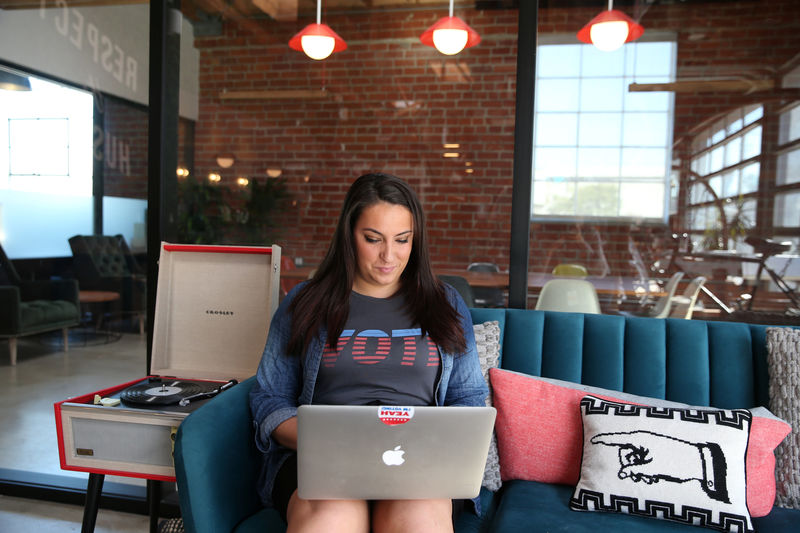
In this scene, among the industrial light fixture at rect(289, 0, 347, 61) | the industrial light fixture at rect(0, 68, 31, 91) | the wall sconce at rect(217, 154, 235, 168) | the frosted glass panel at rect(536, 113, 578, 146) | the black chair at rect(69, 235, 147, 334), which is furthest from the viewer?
the wall sconce at rect(217, 154, 235, 168)

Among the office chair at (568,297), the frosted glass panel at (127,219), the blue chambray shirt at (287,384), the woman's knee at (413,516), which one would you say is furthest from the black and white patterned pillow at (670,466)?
→ the frosted glass panel at (127,219)

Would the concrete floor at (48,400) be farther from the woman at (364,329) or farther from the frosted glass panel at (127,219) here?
the woman at (364,329)

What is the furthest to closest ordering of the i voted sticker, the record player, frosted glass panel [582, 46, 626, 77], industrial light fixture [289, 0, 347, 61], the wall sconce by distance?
the wall sconce < frosted glass panel [582, 46, 626, 77] < industrial light fixture [289, 0, 347, 61] < the record player < the i voted sticker

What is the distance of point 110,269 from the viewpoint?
13.0ft

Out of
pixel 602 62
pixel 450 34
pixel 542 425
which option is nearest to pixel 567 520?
pixel 542 425

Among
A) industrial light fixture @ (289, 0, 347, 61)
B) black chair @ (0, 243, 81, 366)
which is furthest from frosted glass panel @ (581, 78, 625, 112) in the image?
black chair @ (0, 243, 81, 366)

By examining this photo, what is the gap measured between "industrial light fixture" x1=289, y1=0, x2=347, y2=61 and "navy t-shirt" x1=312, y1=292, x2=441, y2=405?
3021 mm

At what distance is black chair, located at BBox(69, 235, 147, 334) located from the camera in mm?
3838

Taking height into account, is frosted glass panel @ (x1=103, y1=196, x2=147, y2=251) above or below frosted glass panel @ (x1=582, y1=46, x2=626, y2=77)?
below

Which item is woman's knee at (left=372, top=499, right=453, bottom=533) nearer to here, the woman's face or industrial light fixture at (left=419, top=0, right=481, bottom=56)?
the woman's face

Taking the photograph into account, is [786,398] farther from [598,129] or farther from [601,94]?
[601,94]

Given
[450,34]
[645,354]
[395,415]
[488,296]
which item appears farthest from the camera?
[488,296]

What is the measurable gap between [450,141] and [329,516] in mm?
3830

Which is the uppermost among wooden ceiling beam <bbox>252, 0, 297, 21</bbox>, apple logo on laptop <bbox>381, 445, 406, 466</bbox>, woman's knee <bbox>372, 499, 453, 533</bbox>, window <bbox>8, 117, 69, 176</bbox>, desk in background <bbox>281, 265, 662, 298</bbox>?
wooden ceiling beam <bbox>252, 0, 297, 21</bbox>
